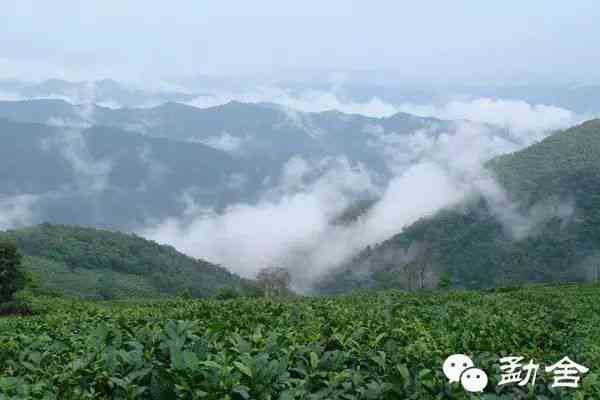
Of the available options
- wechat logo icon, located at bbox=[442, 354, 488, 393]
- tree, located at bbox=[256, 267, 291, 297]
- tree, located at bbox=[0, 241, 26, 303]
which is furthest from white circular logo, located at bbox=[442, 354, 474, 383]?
tree, located at bbox=[256, 267, 291, 297]

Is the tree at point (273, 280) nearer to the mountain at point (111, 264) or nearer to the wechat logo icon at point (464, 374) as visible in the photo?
the mountain at point (111, 264)

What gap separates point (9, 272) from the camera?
1588 inches

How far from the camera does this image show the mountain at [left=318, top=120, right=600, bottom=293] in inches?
4742

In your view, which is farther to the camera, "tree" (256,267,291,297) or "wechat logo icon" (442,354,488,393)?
"tree" (256,267,291,297)

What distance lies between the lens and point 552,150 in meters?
182

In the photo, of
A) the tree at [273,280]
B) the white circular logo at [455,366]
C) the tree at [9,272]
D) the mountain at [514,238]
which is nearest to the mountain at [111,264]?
the tree at [273,280]

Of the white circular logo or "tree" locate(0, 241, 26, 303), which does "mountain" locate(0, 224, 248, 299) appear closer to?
"tree" locate(0, 241, 26, 303)

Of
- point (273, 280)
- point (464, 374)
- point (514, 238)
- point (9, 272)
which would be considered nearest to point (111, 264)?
point (273, 280)

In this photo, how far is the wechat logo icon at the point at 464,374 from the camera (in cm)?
478

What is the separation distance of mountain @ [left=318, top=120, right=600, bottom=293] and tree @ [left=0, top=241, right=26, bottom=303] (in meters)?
74.8

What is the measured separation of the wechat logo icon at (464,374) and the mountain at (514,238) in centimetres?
10173

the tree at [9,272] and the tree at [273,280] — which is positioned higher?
the tree at [273,280]

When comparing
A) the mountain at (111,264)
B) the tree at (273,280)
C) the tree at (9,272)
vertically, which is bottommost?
the tree at (9,272)

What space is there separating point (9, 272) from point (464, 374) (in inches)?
Answer: 1602
